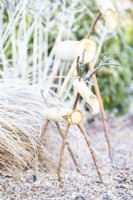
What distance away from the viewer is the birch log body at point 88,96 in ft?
8.42

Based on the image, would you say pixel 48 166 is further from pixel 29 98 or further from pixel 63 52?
pixel 63 52

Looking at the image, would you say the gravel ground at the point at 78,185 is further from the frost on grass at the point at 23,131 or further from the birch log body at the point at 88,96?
the birch log body at the point at 88,96

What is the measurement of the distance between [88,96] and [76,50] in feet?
1.71

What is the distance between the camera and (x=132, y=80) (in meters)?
6.12

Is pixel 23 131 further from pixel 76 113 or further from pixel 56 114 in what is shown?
pixel 76 113

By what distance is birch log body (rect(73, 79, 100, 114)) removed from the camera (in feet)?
8.42

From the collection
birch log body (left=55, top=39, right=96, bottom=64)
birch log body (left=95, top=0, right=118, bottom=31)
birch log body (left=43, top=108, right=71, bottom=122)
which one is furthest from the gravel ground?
birch log body (left=95, top=0, right=118, bottom=31)

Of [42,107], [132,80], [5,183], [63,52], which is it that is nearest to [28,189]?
[5,183]

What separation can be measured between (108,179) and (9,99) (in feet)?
2.39

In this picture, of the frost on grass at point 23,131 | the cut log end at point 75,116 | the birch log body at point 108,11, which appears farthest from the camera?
the birch log body at point 108,11

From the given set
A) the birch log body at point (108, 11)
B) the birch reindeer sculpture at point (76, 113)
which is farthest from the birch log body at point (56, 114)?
the birch log body at point (108, 11)

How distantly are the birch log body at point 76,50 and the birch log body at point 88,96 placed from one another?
35cm

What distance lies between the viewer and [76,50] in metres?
3.04

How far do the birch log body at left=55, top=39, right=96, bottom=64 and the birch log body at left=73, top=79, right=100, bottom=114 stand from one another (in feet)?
Result: 1.14
